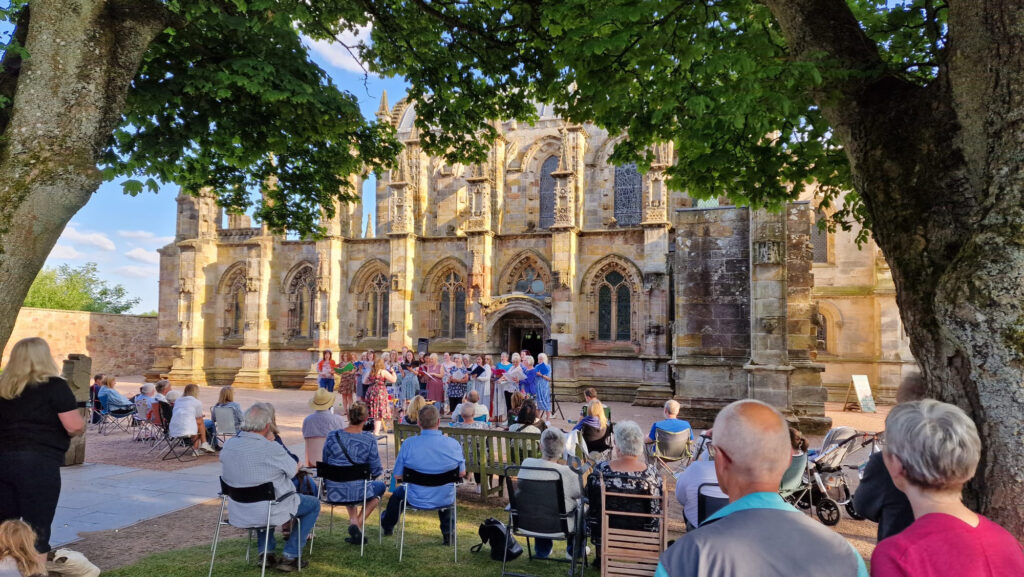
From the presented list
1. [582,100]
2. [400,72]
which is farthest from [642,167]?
[400,72]

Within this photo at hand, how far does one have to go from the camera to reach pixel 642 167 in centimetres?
684

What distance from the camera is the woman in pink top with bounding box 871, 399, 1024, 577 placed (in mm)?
1887

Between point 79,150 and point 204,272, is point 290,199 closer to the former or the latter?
point 79,150

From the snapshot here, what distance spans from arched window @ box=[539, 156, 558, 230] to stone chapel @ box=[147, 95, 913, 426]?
2.5 inches

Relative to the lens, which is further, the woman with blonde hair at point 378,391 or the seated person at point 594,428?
the woman with blonde hair at point 378,391

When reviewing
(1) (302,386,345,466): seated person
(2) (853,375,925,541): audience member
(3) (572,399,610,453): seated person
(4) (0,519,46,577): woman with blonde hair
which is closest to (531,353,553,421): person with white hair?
(3) (572,399,610,453): seated person

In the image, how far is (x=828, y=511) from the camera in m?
6.89

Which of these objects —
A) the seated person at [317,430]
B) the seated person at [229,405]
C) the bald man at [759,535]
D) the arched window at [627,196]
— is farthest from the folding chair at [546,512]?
the arched window at [627,196]

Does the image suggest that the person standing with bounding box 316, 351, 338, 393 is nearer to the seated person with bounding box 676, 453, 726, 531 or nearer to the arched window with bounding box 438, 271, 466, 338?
the arched window with bounding box 438, 271, 466, 338

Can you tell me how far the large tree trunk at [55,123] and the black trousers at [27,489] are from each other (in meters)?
0.89

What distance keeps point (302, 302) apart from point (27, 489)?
23095 millimetres

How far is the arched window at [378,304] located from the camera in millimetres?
25391

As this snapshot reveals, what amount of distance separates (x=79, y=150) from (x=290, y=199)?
446 cm

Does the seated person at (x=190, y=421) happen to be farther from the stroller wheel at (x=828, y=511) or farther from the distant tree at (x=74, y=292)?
the distant tree at (x=74, y=292)
